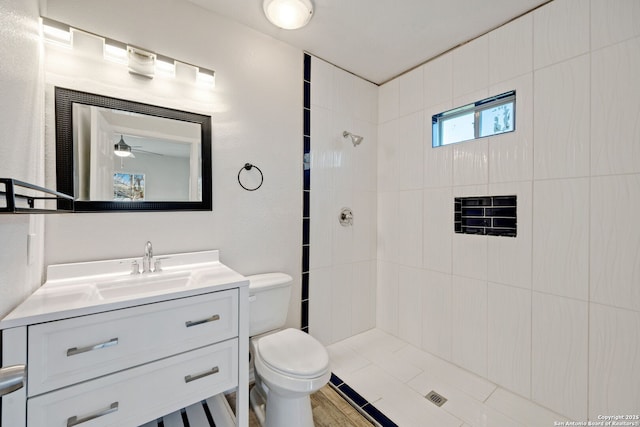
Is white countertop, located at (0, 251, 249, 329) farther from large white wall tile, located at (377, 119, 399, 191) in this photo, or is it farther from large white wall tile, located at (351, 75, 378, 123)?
large white wall tile, located at (351, 75, 378, 123)

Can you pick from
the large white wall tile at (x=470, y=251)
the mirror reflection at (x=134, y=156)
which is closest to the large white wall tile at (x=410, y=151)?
the large white wall tile at (x=470, y=251)

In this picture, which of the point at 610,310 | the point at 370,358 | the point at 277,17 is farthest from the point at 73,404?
the point at 610,310

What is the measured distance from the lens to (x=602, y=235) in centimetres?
139

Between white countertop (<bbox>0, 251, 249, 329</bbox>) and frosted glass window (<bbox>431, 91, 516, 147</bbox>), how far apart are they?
1842mm

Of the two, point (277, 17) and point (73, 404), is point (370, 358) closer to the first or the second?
point (73, 404)

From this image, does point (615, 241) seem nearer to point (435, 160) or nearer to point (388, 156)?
point (435, 160)

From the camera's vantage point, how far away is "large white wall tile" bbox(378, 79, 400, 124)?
2.43 m

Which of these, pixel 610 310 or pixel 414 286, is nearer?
pixel 610 310

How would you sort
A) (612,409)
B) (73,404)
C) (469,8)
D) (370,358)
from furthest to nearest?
(370,358)
(469,8)
(612,409)
(73,404)

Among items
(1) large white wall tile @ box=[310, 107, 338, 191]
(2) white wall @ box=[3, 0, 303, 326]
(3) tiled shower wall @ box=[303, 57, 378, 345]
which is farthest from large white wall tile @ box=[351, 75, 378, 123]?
(2) white wall @ box=[3, 0, 303, 326]

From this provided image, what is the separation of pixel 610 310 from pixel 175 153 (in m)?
2.51

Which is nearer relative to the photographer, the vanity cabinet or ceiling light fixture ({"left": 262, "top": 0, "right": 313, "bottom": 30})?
the vanity cabinet

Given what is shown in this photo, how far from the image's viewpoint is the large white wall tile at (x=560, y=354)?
4.76 ft

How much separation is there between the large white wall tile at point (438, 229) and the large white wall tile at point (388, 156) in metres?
0.37
